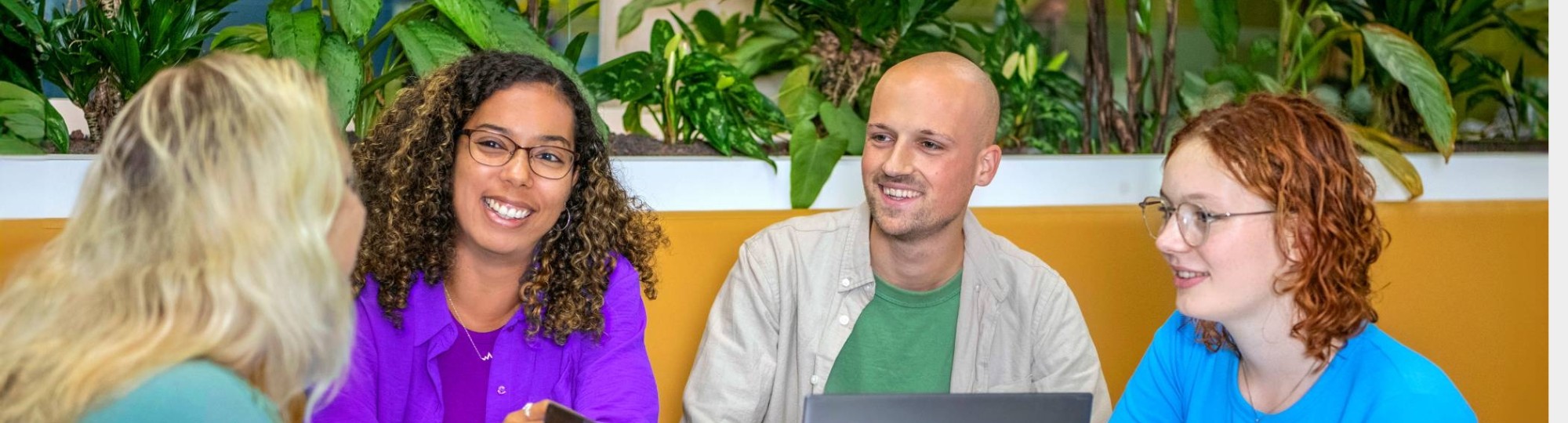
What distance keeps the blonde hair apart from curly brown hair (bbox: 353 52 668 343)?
745mm

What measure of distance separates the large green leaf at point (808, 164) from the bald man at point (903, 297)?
0.28 metres

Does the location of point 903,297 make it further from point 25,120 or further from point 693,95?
point 25,120

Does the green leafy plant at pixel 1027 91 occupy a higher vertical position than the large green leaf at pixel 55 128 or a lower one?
higher

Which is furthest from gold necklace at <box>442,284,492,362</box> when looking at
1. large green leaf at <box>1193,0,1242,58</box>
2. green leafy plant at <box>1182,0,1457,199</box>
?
large green leaf at <box>1193,0,1242,58</box>

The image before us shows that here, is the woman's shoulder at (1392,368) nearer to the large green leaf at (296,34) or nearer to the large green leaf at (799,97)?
the large green leaf at (799,97)

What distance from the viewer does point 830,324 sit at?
2.07 meters

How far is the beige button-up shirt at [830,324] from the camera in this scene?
2.06 meters

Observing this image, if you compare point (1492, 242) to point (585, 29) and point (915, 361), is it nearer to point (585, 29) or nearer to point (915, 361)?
point (915, 361)

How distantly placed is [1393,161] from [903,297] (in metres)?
1.22

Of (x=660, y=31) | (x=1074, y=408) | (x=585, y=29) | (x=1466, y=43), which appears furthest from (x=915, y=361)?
(x=1466, y=43)

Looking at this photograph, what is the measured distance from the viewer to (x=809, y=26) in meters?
2.76

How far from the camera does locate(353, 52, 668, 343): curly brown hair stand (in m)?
1.79

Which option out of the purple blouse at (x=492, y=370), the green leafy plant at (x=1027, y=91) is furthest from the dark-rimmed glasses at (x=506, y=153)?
the green leafy plant at (x=1027, y=91)

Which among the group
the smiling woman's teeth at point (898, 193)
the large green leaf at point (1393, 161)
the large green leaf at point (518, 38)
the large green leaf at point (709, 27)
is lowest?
the smiling woman's teeth at point (898, 193)
